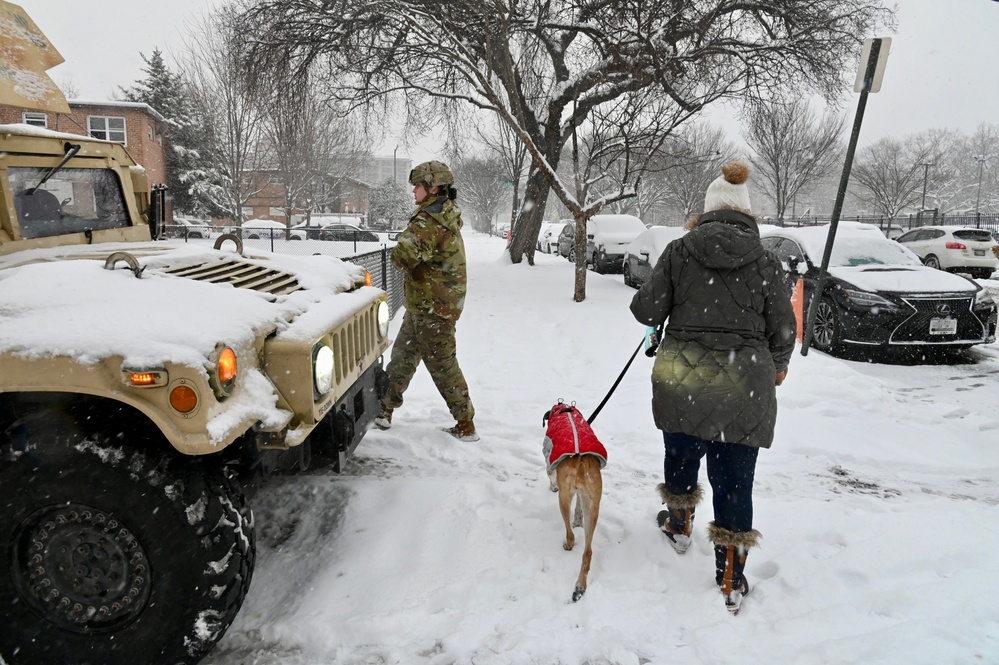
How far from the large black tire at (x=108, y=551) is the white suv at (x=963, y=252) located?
2013 centimetres

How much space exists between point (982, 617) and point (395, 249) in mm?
3652

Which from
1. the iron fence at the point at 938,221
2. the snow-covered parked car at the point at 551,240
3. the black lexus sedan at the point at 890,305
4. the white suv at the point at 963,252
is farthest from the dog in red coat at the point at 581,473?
the iron fence at the point at 938,221

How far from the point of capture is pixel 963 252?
1748cm

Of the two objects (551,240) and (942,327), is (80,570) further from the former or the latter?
(551,240)

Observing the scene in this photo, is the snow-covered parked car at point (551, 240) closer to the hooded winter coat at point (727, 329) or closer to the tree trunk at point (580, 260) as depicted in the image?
the tree trunk at point (580, 260)

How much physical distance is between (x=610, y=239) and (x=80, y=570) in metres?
17.1

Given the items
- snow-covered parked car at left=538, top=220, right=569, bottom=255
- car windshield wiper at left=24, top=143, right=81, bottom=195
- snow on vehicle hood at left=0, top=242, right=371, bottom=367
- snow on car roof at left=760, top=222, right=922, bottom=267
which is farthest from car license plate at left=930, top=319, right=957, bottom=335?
snow-covered parked car at left=538, top=220, right=569, bottom=255

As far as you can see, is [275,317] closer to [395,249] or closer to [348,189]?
[395,249]

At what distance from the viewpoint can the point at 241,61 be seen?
11867 mm

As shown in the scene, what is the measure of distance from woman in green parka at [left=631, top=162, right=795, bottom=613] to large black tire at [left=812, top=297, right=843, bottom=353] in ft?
18.2

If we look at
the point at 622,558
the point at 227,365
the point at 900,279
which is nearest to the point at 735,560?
the point at 622,558

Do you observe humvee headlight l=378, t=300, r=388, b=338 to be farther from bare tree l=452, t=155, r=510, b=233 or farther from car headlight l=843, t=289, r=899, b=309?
bare tree l=452, t=155, r=510, b=233

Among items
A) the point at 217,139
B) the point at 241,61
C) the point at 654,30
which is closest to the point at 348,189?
the point at 217,139

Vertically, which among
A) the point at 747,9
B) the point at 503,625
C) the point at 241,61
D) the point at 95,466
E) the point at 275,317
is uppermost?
the point at 747,9
